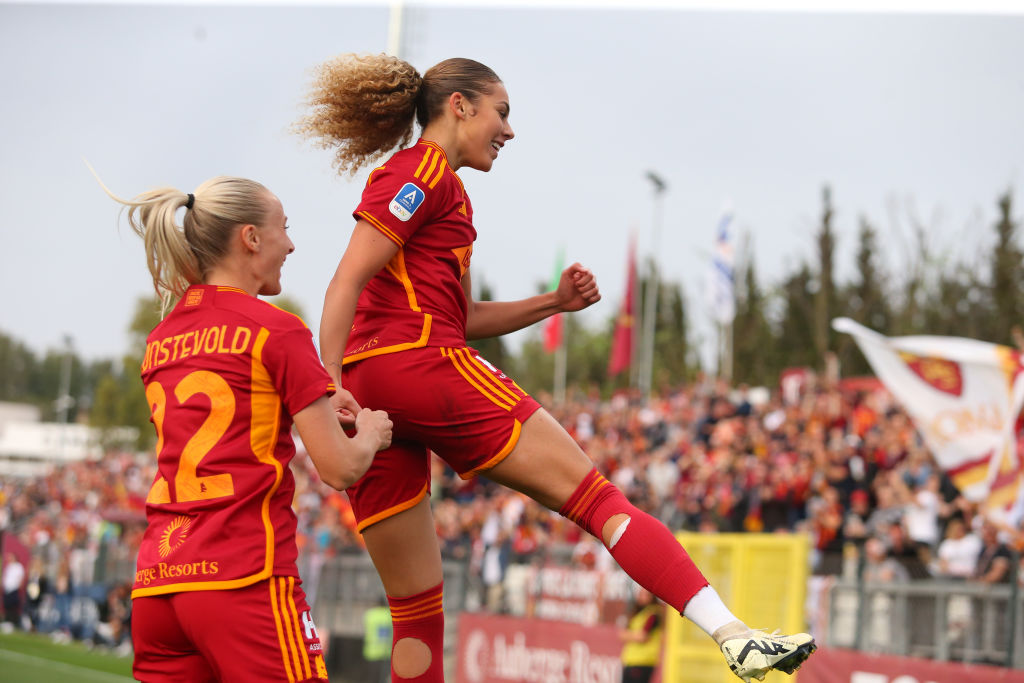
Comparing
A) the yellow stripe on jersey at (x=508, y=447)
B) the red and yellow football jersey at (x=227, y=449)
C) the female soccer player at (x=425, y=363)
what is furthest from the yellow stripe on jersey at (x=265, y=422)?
the yellow stripe on jersey at (x=508, y=447)

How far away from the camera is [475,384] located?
359 centimetres

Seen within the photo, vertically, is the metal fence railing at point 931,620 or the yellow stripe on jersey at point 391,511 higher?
the yellow stripe on jersey at point 391,511

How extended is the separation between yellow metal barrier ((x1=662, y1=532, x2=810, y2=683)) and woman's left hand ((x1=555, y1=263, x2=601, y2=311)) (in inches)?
221

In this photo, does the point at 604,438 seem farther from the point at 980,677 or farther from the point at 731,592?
the point at 980,677

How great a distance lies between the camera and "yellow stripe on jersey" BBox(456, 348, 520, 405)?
3.62 meters

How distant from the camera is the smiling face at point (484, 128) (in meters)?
3.84

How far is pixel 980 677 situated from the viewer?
329 inches

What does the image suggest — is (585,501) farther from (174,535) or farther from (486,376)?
(174,535)

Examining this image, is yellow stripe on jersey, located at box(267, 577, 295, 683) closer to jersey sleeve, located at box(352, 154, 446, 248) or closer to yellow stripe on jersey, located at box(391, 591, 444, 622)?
yellow stripe on jersey, located at box(391, 591, 444, 622)

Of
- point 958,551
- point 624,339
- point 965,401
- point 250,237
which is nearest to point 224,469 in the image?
point 250,237

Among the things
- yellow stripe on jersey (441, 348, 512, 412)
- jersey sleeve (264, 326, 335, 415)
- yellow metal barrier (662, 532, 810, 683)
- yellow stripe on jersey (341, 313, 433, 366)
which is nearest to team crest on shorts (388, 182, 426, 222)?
yellow stripe on jersey (341, 313, 433, 366)

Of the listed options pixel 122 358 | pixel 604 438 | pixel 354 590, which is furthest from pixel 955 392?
pixel 122 358

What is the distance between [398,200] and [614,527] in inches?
46.5

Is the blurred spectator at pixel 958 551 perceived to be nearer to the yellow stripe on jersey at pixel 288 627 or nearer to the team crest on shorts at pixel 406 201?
the team crest on shorts at pixel 406 201
